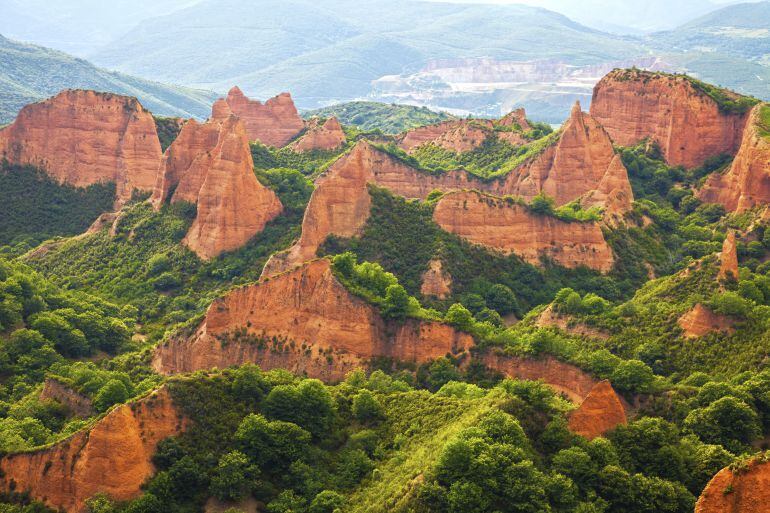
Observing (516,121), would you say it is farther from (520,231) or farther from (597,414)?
(597,414)

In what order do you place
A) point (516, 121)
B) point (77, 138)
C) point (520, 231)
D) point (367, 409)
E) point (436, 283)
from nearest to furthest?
point (367, 409), point (436, 283), point (520, 231), point (77, 138), point (516, 121)

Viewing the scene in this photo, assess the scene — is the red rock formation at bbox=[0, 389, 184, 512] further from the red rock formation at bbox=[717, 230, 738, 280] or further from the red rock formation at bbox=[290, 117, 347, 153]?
the red rock formation at bbox=[290, 117, 347, 153]

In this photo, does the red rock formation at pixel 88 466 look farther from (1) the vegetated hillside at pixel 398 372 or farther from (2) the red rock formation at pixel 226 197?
(2) the red rock formation at pixel 226 197

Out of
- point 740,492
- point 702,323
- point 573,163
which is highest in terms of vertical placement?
point 740,492

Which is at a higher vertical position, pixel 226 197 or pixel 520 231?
pixel 226 197

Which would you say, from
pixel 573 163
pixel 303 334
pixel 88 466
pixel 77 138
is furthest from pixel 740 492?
pixel 77 138

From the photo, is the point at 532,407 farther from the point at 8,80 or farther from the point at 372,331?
the point at 8,80

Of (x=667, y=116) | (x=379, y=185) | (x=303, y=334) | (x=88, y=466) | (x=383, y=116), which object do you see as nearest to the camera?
(x=88, y=466)
